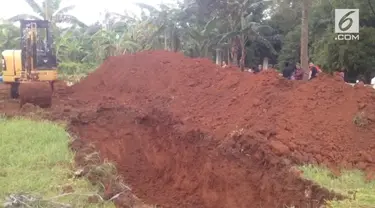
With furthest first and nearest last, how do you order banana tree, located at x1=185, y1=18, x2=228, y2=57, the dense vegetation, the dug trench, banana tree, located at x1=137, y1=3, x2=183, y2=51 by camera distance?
banana tree, located at x1=137, y1=3, x2=183, y2=51 → banana tree, located at x1=185, y1=18, x2=228, y2=57 → the dense vegetation → the dug trench

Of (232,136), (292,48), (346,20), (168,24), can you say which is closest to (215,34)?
(168,24)

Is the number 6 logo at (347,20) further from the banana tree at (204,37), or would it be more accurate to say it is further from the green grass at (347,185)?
the green grass at (347,185)

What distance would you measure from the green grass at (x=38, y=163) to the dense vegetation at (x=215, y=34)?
1485 centimetres

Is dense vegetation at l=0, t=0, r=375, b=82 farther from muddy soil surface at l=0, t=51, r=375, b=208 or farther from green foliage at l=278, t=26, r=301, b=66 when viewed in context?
muddy soil surface at l=0, t=51, r=375, b=208

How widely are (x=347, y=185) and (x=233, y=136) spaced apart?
3.28m

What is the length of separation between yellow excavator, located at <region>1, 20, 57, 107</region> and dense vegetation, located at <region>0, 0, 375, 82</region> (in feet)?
36.2

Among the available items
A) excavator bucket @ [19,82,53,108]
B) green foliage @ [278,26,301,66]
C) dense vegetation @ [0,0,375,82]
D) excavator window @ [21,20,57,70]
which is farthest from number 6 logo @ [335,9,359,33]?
excavator bucket @ [19,82,53,108]

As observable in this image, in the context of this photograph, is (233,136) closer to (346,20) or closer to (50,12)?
(346,20)

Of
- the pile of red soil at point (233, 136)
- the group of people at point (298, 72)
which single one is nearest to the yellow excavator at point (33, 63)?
the pile of red soil at point (233, 136)

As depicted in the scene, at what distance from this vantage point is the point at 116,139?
12016 mm

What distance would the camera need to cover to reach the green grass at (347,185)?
19.2ft

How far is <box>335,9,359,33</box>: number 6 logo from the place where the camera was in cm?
2259

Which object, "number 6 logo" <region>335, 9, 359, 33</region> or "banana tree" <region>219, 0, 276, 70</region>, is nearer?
"number 6 logo" <region>335, 9, 359, 33</region>

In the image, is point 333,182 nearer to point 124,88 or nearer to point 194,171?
point 194,171
